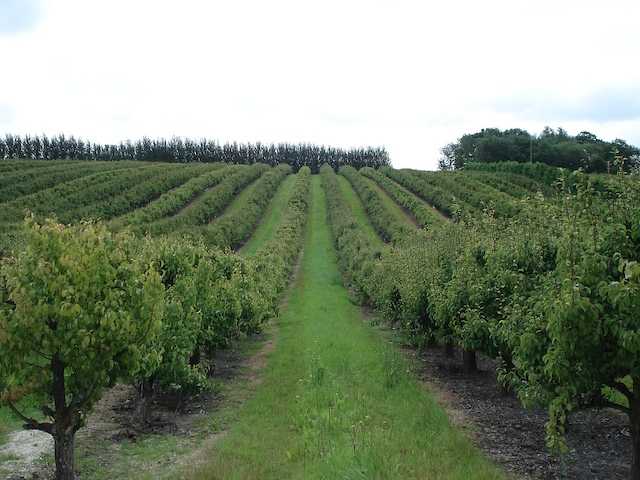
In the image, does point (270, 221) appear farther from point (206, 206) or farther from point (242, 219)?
point (206, 206)

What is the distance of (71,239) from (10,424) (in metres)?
8.34

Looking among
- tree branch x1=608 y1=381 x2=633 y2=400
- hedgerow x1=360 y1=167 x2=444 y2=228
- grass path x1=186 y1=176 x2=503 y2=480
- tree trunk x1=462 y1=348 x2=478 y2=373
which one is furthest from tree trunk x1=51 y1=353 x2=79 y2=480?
hedgerow x1=360 y1=167 x2=444 y2=228

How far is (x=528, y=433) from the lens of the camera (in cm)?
1496

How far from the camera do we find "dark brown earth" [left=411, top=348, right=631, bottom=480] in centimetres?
1244

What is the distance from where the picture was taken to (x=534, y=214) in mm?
15523

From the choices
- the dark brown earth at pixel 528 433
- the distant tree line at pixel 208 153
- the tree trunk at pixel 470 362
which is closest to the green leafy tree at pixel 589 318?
the dark brown earth at pixel 528 433

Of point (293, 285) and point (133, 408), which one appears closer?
point (133, 408)

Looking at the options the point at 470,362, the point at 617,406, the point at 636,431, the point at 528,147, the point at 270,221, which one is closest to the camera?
the point at 636,431

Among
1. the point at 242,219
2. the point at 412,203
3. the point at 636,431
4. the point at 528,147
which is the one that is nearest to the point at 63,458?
the point at 636,431

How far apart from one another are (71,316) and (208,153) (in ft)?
510

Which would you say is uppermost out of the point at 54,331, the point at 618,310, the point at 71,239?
the point at 71,239

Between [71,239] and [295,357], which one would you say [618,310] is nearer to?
[71,239]

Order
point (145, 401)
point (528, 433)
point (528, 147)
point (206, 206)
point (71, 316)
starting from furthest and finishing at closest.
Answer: point (528, 147) < point (206, 206) < point (145, 401) < point (528, 433) < point (71, 316)

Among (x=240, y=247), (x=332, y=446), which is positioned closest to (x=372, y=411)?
(x=332, y=446)
